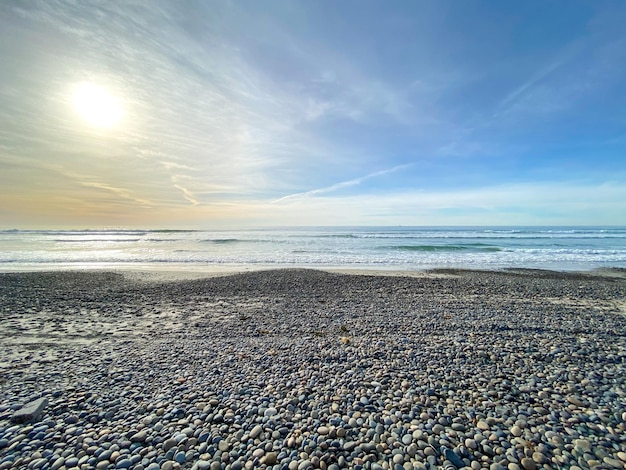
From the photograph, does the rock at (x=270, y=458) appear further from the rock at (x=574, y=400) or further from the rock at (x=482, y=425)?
the rock at (x=574, y=400)

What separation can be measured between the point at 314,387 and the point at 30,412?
10.7ft

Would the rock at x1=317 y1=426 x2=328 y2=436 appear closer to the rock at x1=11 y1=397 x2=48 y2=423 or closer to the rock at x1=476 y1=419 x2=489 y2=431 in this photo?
the rock at x1=476 y1=419 x2=489 y2=431

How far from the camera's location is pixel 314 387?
3.67 metres

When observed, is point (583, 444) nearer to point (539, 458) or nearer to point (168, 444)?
point (539, 458)

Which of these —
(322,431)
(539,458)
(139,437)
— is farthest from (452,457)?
(139,437)

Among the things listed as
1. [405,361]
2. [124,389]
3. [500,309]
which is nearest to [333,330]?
[405,361]

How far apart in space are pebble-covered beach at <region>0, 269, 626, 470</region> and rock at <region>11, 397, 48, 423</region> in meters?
0.02

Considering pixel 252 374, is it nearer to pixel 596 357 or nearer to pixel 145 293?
pixel 596 357

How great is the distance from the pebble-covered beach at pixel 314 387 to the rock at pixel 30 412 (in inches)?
0.8

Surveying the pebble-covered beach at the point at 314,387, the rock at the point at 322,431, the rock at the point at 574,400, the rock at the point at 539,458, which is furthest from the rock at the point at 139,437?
the rock at the point at 574,400

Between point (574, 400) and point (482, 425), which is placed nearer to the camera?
point (482, 425)

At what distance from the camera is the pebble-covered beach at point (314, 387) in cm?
261

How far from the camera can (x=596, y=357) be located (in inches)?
175

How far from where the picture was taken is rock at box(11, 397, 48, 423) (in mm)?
3025
